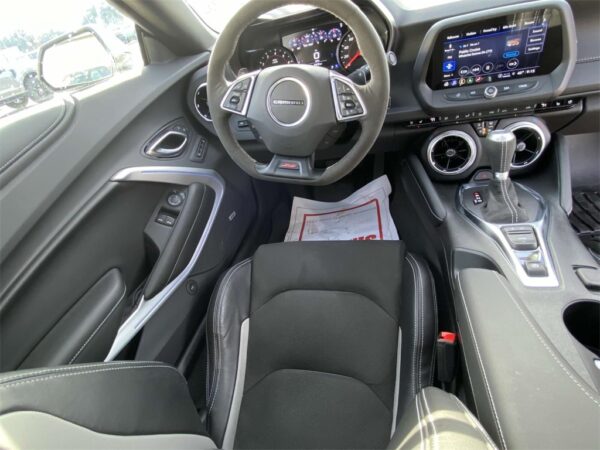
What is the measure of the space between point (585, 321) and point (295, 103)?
2.41ft

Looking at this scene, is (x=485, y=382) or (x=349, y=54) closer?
(x=485, y=382)

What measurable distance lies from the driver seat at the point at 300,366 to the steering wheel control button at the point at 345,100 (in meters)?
0.35

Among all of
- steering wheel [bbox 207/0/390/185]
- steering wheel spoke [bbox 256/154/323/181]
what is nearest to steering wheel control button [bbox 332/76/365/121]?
steering wheel [bbox 207/0/390/185]

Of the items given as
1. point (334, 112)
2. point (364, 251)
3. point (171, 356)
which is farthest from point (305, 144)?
point (171, 356)

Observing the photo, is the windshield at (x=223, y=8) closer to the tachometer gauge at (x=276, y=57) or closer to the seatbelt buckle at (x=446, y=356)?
the tachometer gauge at (x=276, y=57)

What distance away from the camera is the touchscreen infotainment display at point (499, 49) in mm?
986

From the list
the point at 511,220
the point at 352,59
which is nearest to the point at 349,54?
the point at 352,59

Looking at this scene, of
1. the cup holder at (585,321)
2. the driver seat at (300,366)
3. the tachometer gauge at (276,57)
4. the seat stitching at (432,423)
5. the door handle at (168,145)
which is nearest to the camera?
the seat stitching at (432,423)

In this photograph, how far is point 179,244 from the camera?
115 cm

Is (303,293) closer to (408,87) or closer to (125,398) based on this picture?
(125,398)

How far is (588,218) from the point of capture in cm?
121

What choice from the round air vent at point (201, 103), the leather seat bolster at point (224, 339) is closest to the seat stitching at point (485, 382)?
the leather seat bolster at point (224, 339)

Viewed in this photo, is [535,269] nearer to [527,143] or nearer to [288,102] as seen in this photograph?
[527,143]

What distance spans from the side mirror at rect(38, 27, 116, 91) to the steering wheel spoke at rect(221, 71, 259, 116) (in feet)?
1.62
